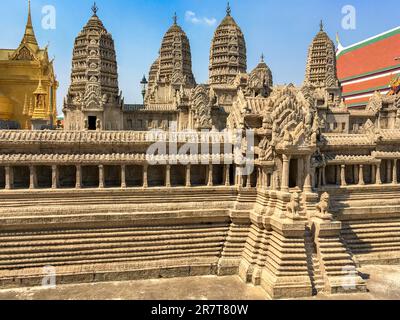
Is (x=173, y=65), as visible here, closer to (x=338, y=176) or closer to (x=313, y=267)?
(x=338, y=176)

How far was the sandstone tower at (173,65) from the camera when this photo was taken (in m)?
59.5

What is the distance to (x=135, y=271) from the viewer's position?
1750 cm

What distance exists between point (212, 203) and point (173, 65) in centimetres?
4442

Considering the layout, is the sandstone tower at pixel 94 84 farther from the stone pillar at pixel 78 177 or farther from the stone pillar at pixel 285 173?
the stone pillar at pixel 285 173

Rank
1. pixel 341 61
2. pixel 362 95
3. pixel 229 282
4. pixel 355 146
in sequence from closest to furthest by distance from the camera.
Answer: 1. pixel 229 282
2. pixel 355 146
3. pixel 362 95
4. pixel 341 61

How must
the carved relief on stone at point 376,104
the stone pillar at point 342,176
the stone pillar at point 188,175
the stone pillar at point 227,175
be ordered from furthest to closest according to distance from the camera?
1. the carved relief on stone at point 376,104
2. the stone pillar at point 342,176
3. the stone pillar at point 227,175
4. the stone pillar at point 188,175

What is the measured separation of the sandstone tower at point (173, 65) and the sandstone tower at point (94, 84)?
478 inches

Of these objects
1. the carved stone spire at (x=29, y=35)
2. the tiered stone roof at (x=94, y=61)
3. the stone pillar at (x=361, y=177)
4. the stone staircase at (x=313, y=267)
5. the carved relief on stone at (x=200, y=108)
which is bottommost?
the stone staircase at (x=313, y=267)

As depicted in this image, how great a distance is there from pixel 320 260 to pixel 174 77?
4745 cm

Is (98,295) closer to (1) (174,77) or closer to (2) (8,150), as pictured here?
(2) (8,150)

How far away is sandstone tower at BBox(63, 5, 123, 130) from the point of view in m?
47.2

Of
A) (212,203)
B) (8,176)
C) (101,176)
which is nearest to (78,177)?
(101,176)

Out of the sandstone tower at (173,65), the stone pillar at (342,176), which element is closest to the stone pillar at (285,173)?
the stone pillar at (342,176)

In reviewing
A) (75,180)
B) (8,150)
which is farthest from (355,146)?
(8,150)
